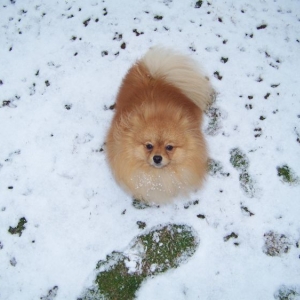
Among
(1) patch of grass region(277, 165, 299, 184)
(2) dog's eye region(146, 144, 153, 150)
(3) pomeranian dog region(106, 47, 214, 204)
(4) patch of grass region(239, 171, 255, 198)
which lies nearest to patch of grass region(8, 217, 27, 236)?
(3) pomeranian dog region(106, 47, 214, 204)

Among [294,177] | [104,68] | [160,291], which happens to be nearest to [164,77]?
[104,68]

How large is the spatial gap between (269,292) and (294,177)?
1253mm

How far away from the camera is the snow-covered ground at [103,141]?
3068 mm

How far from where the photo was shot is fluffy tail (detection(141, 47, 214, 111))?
122 inches

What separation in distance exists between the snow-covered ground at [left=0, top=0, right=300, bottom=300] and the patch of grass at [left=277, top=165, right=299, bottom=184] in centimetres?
2

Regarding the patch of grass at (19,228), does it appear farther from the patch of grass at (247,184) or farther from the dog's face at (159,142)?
the patch of grass at (247,184)

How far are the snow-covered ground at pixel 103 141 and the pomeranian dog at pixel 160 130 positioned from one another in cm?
40

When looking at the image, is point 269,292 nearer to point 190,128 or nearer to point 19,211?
point 190,128

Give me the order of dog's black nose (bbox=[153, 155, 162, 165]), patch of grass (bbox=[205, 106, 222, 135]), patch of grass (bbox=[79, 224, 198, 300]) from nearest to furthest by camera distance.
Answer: dog's black nose (bbox=[153, 155, 162, 165]) → patch of grass (bbox=[79, 224, 198, 300]) → patch of grass (bbox=[205, 106, 222, 135])

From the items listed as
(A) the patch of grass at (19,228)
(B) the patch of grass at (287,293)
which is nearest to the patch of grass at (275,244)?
(B) the patch of grass at (287,293)

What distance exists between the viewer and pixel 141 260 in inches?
123

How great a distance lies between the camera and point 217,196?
11.0ft

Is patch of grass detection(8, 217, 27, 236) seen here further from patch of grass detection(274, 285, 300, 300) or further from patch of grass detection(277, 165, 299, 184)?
patch of grass detection(277, 165, 299, 184)

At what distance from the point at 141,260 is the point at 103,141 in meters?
1.43
